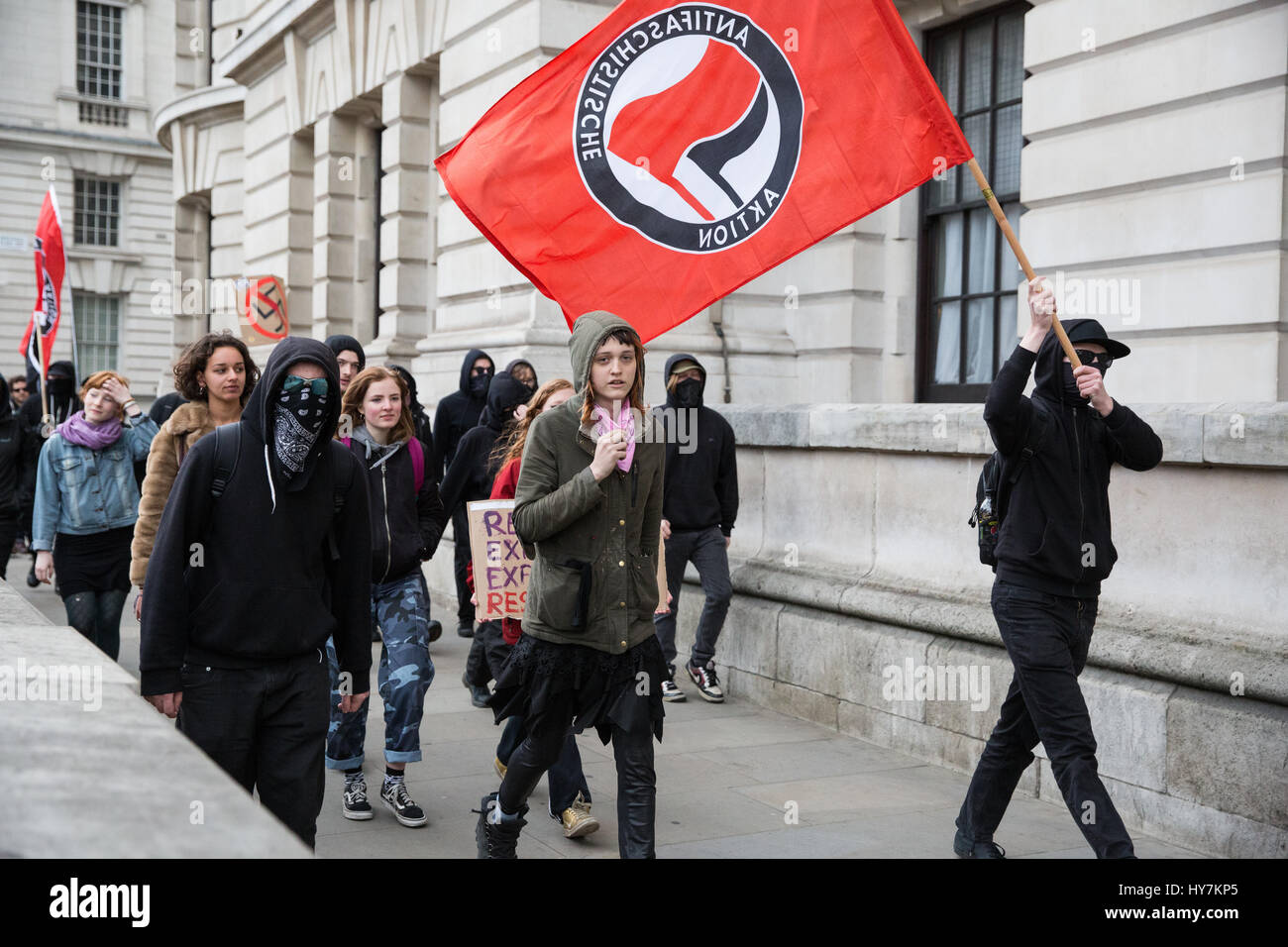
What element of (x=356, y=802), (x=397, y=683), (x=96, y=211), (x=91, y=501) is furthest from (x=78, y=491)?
(x=96, y=211)

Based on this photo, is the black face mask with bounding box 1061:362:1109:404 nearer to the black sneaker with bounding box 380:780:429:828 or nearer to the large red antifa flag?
the large red antifa flag

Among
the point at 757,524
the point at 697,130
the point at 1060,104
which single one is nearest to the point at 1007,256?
the point at 1060,104

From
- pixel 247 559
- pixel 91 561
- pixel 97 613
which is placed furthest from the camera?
pixel 97 613

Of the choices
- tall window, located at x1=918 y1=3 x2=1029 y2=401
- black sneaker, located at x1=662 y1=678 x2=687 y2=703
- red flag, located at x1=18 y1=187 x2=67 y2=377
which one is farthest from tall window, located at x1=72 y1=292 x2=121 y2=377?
black sneaker, located at x1=662 y1=678 x2=687 y2=703

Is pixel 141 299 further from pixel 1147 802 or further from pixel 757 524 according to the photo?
pixel 1147 802

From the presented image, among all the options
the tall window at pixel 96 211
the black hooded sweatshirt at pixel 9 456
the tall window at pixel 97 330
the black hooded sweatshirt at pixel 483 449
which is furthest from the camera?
the tall window at pixel 96 211

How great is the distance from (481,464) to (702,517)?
139 cm

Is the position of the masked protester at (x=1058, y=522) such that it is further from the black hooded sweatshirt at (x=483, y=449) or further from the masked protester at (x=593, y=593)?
the black hooded sweatshirt at (x=483, y=449)

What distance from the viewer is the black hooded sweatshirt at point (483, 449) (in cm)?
801

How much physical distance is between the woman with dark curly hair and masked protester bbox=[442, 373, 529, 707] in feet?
6.15

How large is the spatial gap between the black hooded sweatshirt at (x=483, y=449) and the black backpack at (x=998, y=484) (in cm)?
352

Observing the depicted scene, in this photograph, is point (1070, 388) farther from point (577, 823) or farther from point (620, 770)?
point (577, 823)

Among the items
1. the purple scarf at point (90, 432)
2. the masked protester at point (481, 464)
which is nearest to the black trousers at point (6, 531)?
the purple scarf at point (90, 432)

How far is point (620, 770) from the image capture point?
452 centimetres
